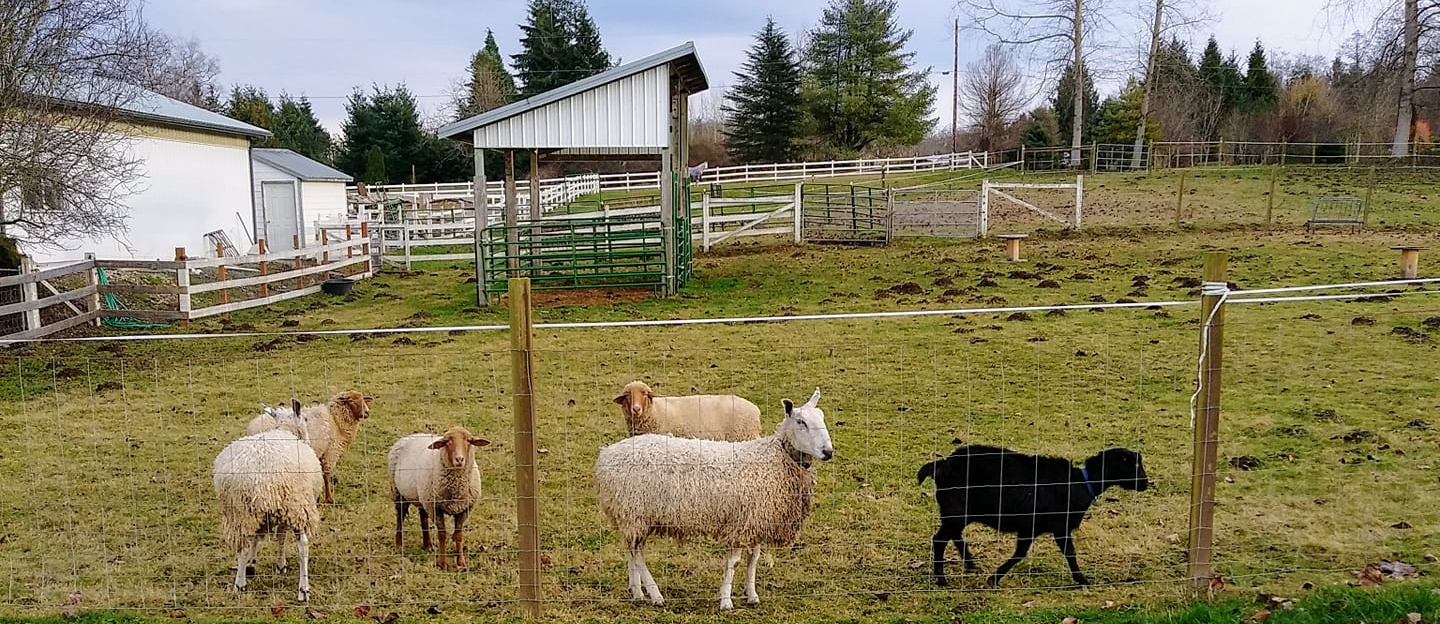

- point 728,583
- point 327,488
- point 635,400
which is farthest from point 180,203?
point 728,583

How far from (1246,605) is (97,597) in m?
6.05

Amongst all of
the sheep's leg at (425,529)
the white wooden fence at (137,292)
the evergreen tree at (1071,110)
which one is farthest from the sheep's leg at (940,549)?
the evergreen tree at (1071,110)

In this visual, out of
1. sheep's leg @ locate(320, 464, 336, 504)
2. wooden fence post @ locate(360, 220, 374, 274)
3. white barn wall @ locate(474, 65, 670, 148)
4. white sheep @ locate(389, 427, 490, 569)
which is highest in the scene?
white barn wall @ locate(474, 65, 670, 148)

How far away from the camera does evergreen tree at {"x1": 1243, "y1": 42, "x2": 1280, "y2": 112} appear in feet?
173

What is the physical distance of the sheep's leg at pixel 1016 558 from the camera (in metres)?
5.00

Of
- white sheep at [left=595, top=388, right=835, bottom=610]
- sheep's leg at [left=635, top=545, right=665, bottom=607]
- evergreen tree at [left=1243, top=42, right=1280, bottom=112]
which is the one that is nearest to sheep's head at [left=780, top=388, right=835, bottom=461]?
white sheep at [left=595, top=388, right=835, bottom=610]

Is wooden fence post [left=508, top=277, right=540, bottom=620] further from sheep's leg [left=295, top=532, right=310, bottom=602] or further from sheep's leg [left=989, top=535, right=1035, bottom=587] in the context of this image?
sheep's leg [left=989, top=535, right=1035, bottom=587]

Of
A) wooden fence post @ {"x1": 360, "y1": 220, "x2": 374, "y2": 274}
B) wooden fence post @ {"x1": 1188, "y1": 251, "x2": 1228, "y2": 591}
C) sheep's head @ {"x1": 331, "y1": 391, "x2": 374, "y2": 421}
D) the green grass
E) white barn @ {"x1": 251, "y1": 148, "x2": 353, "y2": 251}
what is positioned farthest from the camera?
white barn @ {"x1": 251, "y1": 148, "x2": 353, "y2": 251}

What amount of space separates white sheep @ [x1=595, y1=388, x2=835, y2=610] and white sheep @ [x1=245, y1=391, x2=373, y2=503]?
285 cm

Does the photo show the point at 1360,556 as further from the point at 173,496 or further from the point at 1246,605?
the point at 173,496

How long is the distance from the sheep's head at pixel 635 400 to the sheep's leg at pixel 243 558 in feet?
8.86

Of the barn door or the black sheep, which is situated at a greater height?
the barn door

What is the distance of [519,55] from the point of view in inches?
2224

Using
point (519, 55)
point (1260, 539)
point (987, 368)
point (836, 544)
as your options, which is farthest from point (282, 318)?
point (519, 55)
